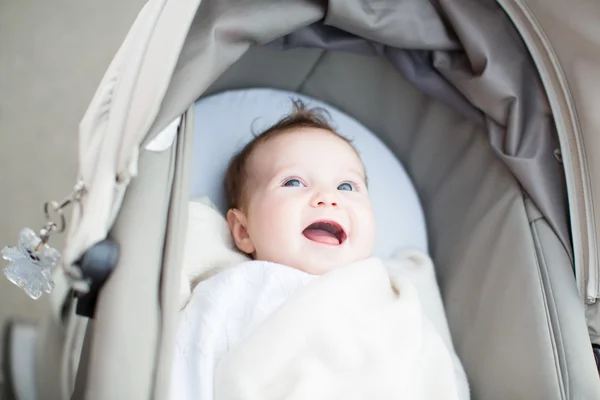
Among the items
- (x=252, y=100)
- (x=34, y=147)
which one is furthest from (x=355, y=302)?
(x=34, y=147)

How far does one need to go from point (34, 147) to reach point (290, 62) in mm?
709

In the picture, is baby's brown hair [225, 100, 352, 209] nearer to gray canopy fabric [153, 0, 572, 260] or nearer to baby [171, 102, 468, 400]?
baby [171, 102, 468, 400]

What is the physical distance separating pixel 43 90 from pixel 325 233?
944 millimetres

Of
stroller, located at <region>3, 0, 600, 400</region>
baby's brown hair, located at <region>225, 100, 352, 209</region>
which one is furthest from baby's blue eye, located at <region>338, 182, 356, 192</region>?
stroller, located at <region>3, 0, 600, 400</region>

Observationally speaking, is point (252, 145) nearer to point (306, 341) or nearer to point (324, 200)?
point (324, 200)

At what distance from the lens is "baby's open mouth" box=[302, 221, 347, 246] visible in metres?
1.06

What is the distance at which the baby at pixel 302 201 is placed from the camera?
103 cm

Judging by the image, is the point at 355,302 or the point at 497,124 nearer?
the point at 355,302

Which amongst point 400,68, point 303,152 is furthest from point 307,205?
point 400,68

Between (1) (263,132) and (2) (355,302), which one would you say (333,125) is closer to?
(1) (263,132)

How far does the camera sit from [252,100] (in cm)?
129

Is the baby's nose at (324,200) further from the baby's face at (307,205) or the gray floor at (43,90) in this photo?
the gray floor at (43,90)

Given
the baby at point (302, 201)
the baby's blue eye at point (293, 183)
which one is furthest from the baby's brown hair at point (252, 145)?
the baby's blue eye at point (293, 183)

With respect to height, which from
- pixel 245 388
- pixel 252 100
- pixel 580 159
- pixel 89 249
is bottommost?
pixel 245 388
